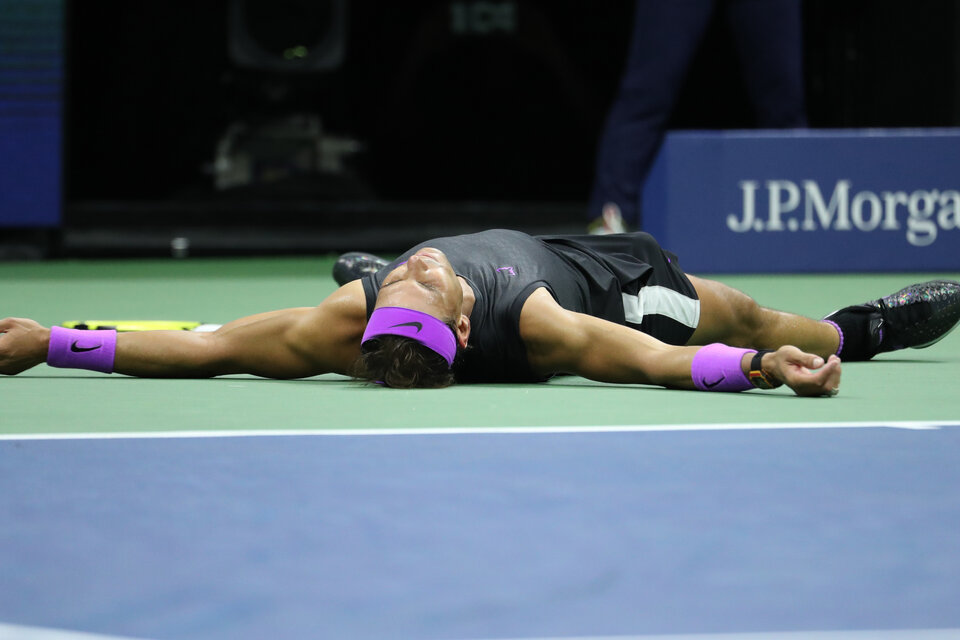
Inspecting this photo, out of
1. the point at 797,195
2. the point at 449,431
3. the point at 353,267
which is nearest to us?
the point at 449,431

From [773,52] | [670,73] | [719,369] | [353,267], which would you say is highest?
[773,52]

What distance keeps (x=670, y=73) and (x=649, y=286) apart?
454cm

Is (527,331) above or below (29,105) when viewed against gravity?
above

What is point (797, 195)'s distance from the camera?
864 cm

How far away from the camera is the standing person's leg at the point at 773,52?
28.6 feet

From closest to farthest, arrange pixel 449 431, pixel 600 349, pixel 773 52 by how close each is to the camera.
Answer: pixel 449 431 → pixel 600 349 → pixel 773 52

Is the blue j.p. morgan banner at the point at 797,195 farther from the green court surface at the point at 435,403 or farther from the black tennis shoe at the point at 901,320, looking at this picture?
the black tennis shoe at the point at 901,320

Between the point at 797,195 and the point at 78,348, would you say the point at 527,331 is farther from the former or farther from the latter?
the point at 797,195

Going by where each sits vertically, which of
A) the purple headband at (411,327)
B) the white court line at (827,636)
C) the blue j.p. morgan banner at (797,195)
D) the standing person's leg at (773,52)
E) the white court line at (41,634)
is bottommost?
the blue j.p. morgan banner at (797,195)

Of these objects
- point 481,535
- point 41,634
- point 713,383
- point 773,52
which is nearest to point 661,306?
point 713,383

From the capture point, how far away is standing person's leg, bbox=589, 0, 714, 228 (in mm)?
8453

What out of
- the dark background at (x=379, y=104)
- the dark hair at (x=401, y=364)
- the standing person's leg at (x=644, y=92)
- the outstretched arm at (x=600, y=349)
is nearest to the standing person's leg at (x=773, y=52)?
the standing person's leg at (x=644, y=92)

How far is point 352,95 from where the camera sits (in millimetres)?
11695

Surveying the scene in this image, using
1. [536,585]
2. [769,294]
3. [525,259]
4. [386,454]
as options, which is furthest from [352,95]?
[536,585]
